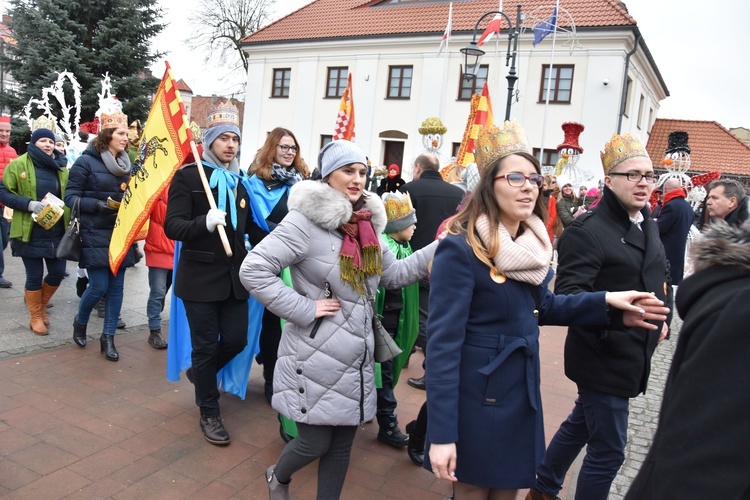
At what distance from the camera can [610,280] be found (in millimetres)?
2801

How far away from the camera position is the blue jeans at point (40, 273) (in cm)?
564

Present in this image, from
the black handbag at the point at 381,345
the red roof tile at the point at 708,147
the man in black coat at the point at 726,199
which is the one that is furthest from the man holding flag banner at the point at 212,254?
the red roof tile at the point at 708,147

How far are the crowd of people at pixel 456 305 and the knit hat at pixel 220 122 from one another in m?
0.02

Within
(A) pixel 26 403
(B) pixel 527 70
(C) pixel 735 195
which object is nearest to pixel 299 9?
(B) pixel 527 70

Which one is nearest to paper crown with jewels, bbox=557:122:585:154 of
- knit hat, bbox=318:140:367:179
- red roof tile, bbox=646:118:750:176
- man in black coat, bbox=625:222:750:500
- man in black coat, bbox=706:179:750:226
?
red roof tile, bbox=646:118:750:176

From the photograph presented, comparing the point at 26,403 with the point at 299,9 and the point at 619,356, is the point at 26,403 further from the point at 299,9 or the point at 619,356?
the point at 299,9

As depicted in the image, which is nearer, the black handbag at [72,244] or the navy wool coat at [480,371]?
the navy wool coat at [480,371]

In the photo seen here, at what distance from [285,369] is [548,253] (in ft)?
4.34

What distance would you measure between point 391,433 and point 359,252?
1660 mm

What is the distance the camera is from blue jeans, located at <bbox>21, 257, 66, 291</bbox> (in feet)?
18.5

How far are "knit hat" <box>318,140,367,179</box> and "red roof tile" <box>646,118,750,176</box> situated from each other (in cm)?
2904

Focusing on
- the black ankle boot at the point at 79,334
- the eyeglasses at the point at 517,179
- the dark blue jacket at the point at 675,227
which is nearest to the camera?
the eyeglasses at the point at 517,179

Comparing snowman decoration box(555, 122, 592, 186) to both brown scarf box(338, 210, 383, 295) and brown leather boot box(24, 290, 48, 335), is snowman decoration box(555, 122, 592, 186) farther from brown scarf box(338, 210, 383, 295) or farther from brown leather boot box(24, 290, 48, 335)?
brown scarf box(338, 210, 383, 295)

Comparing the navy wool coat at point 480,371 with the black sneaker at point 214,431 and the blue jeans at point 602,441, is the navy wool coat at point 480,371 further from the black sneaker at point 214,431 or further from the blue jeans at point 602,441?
the black sneaker at point 214,431
